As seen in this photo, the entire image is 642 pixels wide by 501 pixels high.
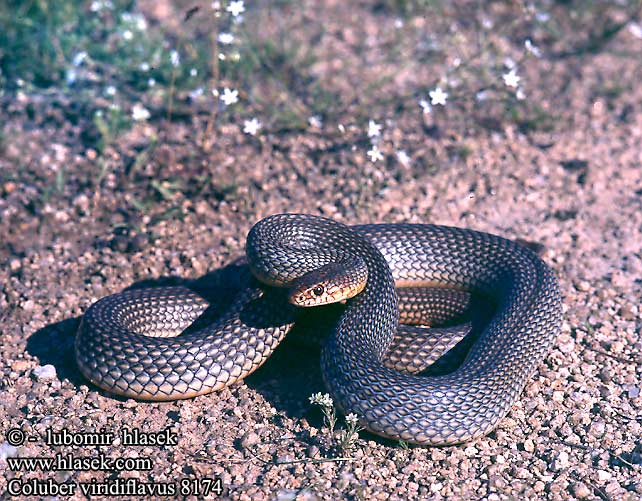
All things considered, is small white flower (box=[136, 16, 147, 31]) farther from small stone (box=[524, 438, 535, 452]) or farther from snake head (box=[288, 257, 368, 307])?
small stone (box=[524, 438, 535, 452])

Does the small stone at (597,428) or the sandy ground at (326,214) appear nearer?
the sandy ground at (326,214)

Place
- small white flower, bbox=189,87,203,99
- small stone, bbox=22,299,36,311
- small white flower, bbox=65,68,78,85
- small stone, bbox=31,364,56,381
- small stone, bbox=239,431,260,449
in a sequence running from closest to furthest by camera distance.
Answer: small stone, bbox=239,431,260,449 < small stone, bbox=31,364,56,381 < small stone, bbox=22,299,36,311 < small white flower, bbox=189,87,203,99 < small white flower, bbox=65,68,78,85

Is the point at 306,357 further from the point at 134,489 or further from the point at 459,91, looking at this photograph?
the point at 459,91

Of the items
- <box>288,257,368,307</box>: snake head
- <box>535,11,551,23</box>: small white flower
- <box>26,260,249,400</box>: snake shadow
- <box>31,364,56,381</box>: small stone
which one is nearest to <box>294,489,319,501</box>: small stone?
<box>288,257,368,307</box>: snake head

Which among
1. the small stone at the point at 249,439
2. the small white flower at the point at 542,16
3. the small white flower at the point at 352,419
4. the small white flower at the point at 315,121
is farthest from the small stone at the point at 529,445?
the small white flower at the point at 542,16

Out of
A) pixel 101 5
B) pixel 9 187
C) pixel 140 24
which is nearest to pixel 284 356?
pixel 9 187

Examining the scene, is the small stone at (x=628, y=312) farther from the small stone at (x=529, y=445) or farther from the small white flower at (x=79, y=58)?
the small white flower at (x=79, y=58)

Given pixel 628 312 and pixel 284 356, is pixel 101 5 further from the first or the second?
pixel 628 312
